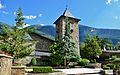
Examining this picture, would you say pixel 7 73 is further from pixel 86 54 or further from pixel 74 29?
pixel 86 54

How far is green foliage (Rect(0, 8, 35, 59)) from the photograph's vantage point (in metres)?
27.4

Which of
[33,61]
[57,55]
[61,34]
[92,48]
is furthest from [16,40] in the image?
[92,48]

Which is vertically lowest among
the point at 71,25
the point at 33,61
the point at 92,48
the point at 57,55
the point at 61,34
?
the point at 33,61

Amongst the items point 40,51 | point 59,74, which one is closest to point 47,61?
point 40,51

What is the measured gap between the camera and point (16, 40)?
28.3 meters

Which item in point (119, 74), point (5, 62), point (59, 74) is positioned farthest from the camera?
point (119, 74)

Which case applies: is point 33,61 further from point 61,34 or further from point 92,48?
point 92,48

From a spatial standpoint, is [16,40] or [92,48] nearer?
[16,40]

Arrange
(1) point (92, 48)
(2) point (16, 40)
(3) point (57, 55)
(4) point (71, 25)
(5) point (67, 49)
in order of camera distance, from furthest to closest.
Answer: (1) point (92, 48)
(4) point (71, 25)
(5) point (67, 49)
(3) point (57, 55)
(2) point (16, 40)

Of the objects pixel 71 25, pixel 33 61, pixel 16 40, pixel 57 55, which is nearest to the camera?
pixel 16 40

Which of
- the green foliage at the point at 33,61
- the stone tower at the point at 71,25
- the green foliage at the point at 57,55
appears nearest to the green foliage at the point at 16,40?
the green foliage at the point at 57,55

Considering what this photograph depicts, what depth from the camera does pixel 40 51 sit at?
50594 mm

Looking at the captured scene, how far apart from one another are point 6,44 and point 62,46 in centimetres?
1609

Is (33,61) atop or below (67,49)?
below
